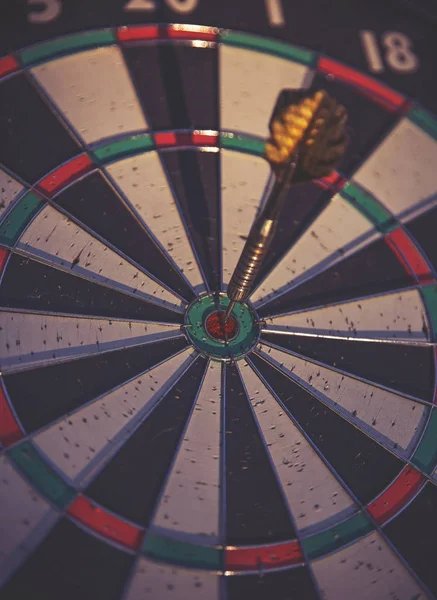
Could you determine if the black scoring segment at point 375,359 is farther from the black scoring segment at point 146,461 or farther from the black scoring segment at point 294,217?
the black scoring segment at point 146,461

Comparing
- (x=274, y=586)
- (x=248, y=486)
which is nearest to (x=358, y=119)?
(x=248, y=486)

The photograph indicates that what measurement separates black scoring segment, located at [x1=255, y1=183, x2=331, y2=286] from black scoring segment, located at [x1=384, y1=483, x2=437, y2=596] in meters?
1.35

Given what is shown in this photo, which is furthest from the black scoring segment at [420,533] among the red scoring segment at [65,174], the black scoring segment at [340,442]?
the red scoring segment at [65,174]

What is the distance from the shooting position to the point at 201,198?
12.6 feet

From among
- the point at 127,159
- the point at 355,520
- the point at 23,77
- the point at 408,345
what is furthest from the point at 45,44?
the point at 355,520

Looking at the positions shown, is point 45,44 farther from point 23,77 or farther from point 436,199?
point 436,199

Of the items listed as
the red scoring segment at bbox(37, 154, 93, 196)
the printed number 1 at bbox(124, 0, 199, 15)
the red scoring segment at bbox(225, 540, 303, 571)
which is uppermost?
the printed number 1 at bbox(124, 0, 199, 15)

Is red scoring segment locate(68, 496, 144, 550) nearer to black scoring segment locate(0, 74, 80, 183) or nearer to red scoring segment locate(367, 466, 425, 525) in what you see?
red scoring segment locate(367, 466, 425, 525)

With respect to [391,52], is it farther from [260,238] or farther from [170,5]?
[260,238]

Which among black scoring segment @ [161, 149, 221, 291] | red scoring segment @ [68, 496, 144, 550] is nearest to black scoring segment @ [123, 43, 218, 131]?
black scoring segment @ [161, 149, 221, 291]

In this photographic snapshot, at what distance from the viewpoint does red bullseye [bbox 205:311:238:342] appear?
134 inches

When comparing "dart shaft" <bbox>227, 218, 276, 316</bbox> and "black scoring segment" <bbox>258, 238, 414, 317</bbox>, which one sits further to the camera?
"black scoring segment" <bbox>258, 238, 414, 317</bbox>

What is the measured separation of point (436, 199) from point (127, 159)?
1.86m

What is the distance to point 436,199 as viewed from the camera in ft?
13.5
